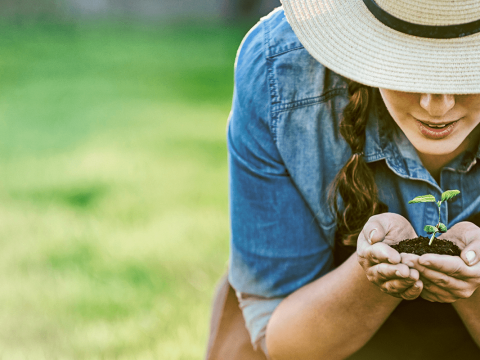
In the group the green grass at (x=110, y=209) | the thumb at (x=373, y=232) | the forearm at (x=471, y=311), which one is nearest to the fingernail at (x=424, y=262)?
the thumb at (x=373, y=232)

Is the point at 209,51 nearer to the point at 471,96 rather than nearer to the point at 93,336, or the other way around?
the point at 93,336

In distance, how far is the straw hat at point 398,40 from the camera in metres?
1.30

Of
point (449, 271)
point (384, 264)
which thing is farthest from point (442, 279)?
point (384, 264)

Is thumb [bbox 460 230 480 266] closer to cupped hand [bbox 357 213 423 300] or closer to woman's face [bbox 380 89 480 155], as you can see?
cupped hand [bbox 357 213 423 300]

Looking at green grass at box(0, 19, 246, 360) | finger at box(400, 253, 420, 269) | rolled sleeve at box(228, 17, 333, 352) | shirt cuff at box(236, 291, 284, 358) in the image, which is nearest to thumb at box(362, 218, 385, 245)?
finger at box(400, 253, 420, 269)

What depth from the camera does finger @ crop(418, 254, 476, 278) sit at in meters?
1.29

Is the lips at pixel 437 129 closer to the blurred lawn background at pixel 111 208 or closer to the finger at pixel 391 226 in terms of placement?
the finger at pixel 391 226

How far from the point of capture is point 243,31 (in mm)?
11609

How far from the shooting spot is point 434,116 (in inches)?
56.5

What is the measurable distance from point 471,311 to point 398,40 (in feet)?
2.89

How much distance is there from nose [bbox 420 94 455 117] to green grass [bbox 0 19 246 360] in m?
1.92

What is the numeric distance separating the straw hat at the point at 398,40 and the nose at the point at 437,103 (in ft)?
0.20

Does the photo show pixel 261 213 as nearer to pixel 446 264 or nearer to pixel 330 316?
pixel 330 316

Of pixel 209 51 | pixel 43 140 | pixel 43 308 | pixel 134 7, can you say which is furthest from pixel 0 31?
pixel 43 308
